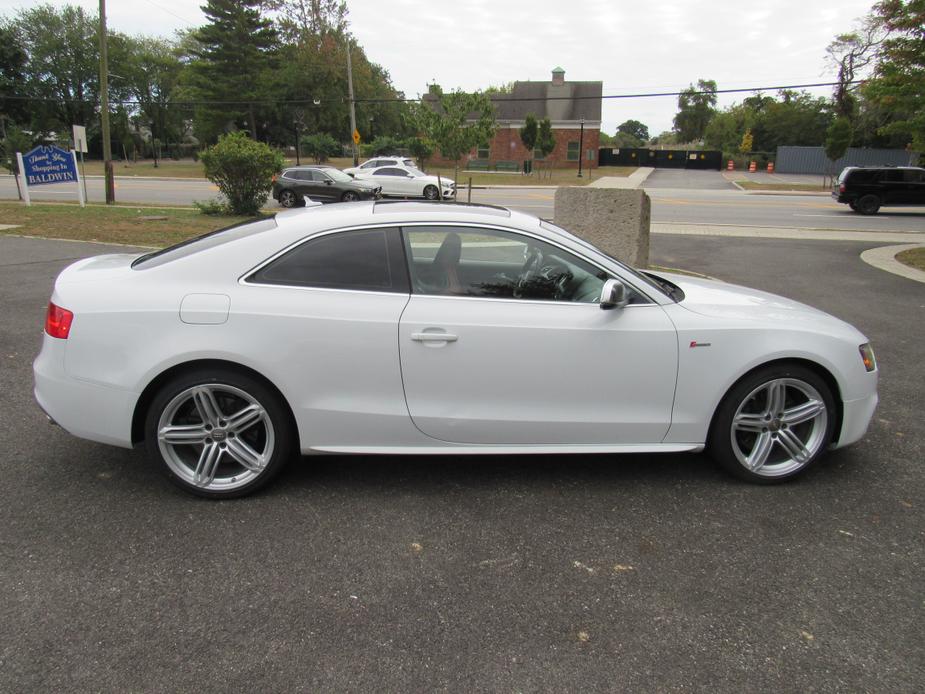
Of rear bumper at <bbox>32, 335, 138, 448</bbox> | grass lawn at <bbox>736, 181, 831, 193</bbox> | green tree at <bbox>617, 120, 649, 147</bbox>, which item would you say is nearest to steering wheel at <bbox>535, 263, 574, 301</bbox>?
rear bumper at <bbox>32, 335, 138, 448</bbox>

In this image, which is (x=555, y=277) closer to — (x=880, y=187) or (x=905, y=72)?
(x=905, y=72)

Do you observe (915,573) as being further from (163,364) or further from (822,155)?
(822,155)

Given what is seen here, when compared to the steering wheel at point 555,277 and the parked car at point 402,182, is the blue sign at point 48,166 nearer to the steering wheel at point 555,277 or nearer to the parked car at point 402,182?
the parked car at point 402,182

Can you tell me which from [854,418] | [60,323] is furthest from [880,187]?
[60,323]

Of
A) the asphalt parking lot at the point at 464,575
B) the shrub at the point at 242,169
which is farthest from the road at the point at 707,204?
the asphalt parking lot at the point at 464,575

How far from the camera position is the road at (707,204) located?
2134cm

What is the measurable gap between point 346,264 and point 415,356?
0.63 meters

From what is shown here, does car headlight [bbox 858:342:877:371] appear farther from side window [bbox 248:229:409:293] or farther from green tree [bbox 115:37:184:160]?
green tree [bbox 115:37:184:160]

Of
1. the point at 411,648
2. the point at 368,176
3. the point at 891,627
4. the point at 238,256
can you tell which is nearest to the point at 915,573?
the point at 891,627

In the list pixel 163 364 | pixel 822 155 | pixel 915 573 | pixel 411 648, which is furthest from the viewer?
pixel 822 155

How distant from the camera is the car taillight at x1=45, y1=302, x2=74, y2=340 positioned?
3.34 metres

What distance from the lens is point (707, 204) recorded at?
2834 cm

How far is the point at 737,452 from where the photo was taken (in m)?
3.67

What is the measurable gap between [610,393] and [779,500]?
111 centimetres
